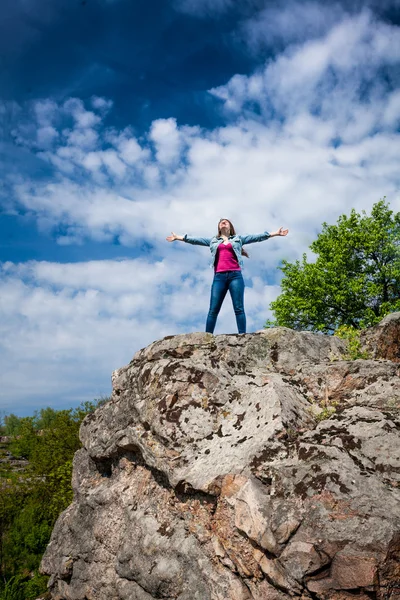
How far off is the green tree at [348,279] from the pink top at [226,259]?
1720 centimetres

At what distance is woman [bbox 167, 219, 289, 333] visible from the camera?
1109 centimetres

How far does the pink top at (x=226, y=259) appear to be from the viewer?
444 inches

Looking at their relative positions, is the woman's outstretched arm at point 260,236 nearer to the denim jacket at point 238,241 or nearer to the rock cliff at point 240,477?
the denim jacket at point 238,241

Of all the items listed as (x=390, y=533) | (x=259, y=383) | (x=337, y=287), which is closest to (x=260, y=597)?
(x=390, y=533)

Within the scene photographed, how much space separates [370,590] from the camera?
4.79 m

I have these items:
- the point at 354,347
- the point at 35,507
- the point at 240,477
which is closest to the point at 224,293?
the point at 354,347

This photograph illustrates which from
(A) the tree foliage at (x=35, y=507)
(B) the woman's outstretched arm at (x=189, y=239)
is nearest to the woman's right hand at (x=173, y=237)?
(B) the woman's outstretched arm at (x=189, y=239)

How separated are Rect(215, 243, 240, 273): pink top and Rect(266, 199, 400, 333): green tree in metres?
17.2

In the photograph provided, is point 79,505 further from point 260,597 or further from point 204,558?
point 260,597

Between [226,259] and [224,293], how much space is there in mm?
864

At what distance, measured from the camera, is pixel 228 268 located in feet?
37.0

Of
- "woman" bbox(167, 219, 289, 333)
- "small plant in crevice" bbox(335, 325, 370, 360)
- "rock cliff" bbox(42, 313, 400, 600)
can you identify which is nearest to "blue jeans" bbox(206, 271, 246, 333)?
"woman" bbox(167, 219, 289, 333)

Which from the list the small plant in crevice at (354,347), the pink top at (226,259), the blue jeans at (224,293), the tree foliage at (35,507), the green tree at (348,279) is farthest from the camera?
the green tree at (348,279)

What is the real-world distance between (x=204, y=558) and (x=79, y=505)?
391 centimetres
